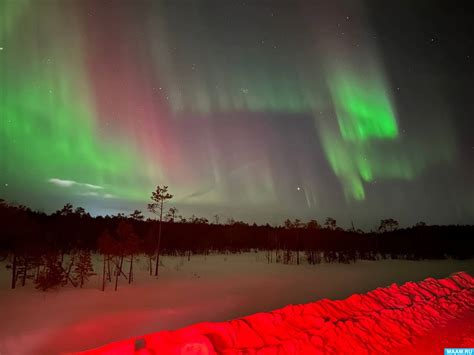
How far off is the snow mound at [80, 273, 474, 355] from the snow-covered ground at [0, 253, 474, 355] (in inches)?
172

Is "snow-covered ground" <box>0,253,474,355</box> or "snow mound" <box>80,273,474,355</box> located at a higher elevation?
"snow mound" <box>80,273,474,355</box>

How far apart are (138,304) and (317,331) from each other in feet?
31.1

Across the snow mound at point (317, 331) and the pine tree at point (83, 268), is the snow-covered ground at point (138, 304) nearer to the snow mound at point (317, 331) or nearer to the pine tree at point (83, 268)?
the pine tree at point (83, 268)

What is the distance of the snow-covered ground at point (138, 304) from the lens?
9.62 m

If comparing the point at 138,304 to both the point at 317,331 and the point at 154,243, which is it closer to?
the point at 317,331

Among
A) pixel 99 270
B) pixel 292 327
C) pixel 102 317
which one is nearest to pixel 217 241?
pixel 99 270

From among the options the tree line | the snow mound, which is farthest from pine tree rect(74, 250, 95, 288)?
the snow mound

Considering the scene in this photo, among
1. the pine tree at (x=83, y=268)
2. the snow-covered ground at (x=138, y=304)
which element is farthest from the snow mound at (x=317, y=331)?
the pine tree at (x=83, y=268)

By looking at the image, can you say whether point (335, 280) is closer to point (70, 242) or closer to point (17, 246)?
point (17, 246)

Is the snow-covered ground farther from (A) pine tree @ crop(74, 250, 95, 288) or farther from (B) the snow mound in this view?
(B) the snow mound

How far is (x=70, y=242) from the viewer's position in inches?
1313

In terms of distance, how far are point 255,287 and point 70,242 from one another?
24.2m

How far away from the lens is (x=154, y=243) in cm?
3406

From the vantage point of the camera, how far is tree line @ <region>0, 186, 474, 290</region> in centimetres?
1734
